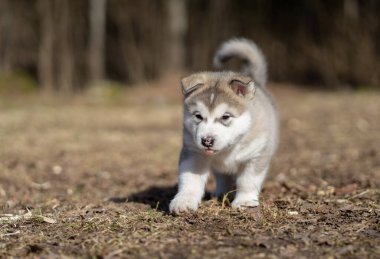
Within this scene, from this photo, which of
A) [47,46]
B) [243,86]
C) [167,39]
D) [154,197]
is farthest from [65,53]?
[243,86]


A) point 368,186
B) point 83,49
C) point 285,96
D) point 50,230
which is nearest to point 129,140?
point 368,186

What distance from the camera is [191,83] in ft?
16.7

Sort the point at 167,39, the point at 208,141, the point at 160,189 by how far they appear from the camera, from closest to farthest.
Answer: the point at 208,141 < the point at 160,189 < the point at 167,39

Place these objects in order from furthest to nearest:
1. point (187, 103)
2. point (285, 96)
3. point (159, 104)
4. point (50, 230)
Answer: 1. point (285, 96)
2. point (159, 104)
3. point (187, 103)
4. point (50, 230)

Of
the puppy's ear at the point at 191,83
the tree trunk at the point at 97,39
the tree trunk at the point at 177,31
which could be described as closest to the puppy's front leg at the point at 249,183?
the puppy's ear at the point at 191,83

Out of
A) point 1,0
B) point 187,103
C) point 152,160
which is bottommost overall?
point 152,160

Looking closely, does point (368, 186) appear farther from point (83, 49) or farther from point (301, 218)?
point (83, 49)

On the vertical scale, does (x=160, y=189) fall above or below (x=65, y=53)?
below

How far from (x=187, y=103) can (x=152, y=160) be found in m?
3.81

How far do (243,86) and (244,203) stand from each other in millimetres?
928

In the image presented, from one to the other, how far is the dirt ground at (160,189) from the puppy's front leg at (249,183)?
14 centimetres

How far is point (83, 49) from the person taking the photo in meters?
18.4

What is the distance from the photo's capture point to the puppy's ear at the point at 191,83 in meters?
5.07

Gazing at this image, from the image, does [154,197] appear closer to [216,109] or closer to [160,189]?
[160,189]
